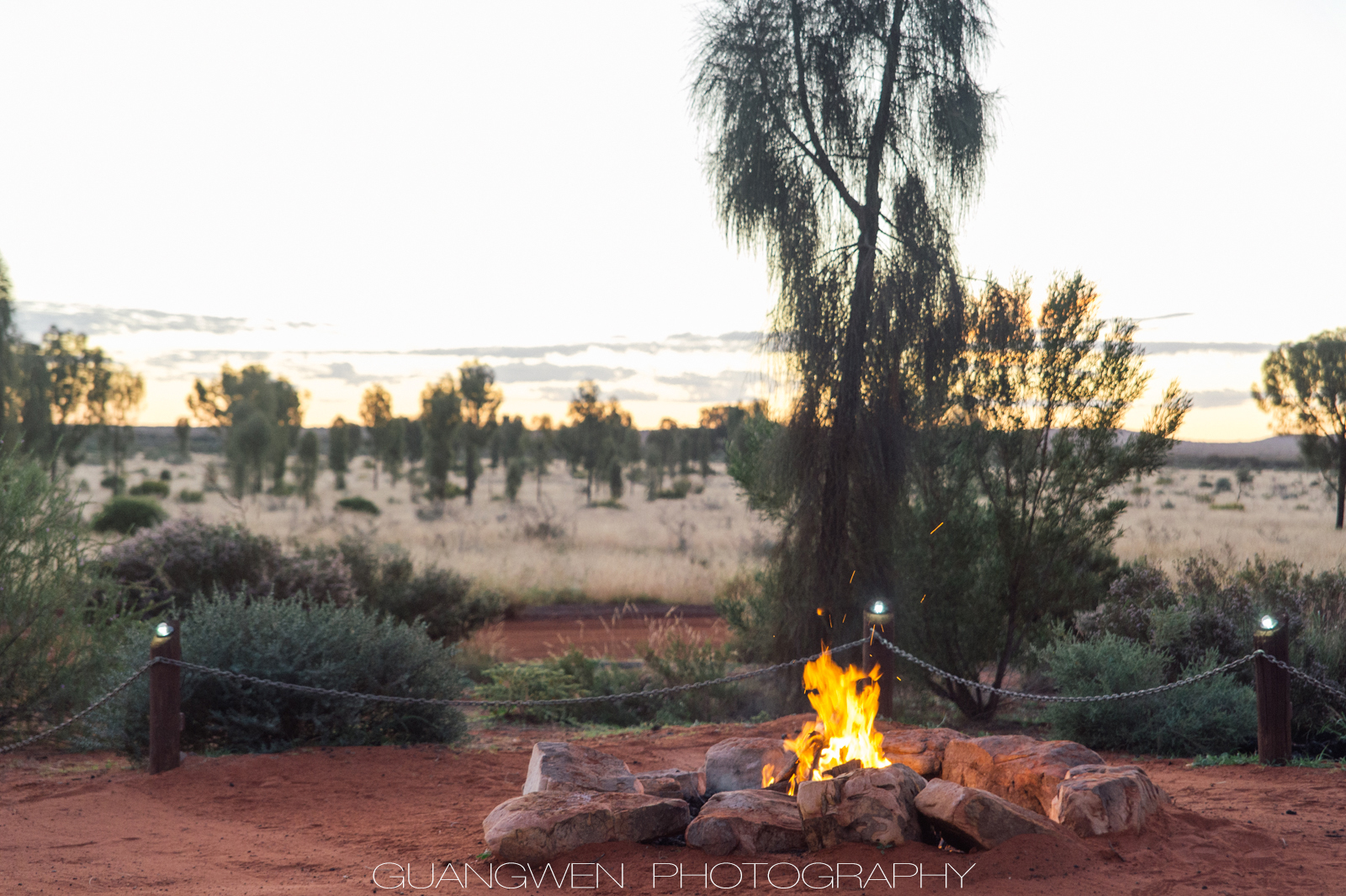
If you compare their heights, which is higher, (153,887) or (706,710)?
(153,887)

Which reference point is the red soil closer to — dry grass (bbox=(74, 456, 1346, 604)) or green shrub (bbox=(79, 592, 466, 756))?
dry grass (bbox=(74, 456, 1346, 604))

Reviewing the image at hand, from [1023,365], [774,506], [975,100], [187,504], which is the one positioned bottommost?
[187,504]

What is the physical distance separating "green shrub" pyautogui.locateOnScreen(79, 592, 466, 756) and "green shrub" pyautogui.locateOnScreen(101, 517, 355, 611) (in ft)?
12.4

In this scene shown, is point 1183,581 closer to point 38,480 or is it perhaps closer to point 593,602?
point 593,602

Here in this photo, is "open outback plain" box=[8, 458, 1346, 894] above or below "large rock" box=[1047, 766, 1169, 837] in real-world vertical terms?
below

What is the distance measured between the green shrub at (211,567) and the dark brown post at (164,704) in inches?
193

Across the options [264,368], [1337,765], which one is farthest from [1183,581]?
[264,368]

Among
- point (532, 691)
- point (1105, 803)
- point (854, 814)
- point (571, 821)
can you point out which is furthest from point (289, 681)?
point (1105, 803)

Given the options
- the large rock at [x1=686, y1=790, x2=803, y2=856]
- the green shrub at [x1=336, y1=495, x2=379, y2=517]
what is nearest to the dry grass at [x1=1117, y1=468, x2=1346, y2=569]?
the large rock at [x1=686, y1=790, x2=803, y2=856]

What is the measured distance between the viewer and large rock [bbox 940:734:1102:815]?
550 centimetres

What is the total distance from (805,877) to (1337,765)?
4609 millimetres

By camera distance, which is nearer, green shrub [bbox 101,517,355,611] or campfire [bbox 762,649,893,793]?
campfire [bbox 762,649,893,793]

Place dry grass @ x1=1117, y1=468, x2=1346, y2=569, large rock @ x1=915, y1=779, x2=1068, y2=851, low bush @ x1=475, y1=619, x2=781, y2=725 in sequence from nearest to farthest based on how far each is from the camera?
large rock @ x1=915, y1=779, x2=1068, y2=851
low bush @ x1=475, y1=619, x2=781, y2=725
dry grass @ x1=1117, y1=468, x2=1346, y2=569

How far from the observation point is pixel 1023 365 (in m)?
9.41
